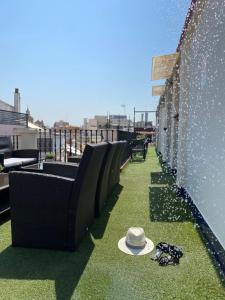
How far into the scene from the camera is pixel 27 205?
8.41 ft

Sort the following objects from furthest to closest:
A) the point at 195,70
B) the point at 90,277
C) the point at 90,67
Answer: the point at 90,67 < the point at 195,70 < the point at 90,277

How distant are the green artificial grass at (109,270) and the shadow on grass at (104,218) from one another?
0.04 ft

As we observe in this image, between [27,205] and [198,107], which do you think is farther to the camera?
[198,107]

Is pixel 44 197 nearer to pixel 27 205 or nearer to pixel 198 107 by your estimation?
pixel 27 205

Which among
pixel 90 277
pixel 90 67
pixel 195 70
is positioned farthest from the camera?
pixel 90 67

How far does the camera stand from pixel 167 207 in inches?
164

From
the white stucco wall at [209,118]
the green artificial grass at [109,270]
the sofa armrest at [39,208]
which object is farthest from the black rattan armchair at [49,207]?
the white stucco wall at [209,118]

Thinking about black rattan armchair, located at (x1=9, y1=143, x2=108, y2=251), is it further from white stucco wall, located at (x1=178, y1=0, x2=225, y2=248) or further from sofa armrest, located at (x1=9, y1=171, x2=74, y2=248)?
white stucco wall, located at (x1=178, y1=0, x2=225, y2=248)

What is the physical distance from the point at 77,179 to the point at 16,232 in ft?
2.52

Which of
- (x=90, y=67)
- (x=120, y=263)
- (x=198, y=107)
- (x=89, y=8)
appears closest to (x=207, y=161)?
(x=198, y=107)

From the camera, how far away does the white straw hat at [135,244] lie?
2.62 m

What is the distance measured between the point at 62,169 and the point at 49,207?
1.18m

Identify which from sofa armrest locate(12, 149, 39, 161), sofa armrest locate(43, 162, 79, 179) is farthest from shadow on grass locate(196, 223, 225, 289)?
sofa armrest locate(12, 149, 39, 161)

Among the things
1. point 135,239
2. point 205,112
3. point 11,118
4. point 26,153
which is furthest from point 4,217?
point 11,118
